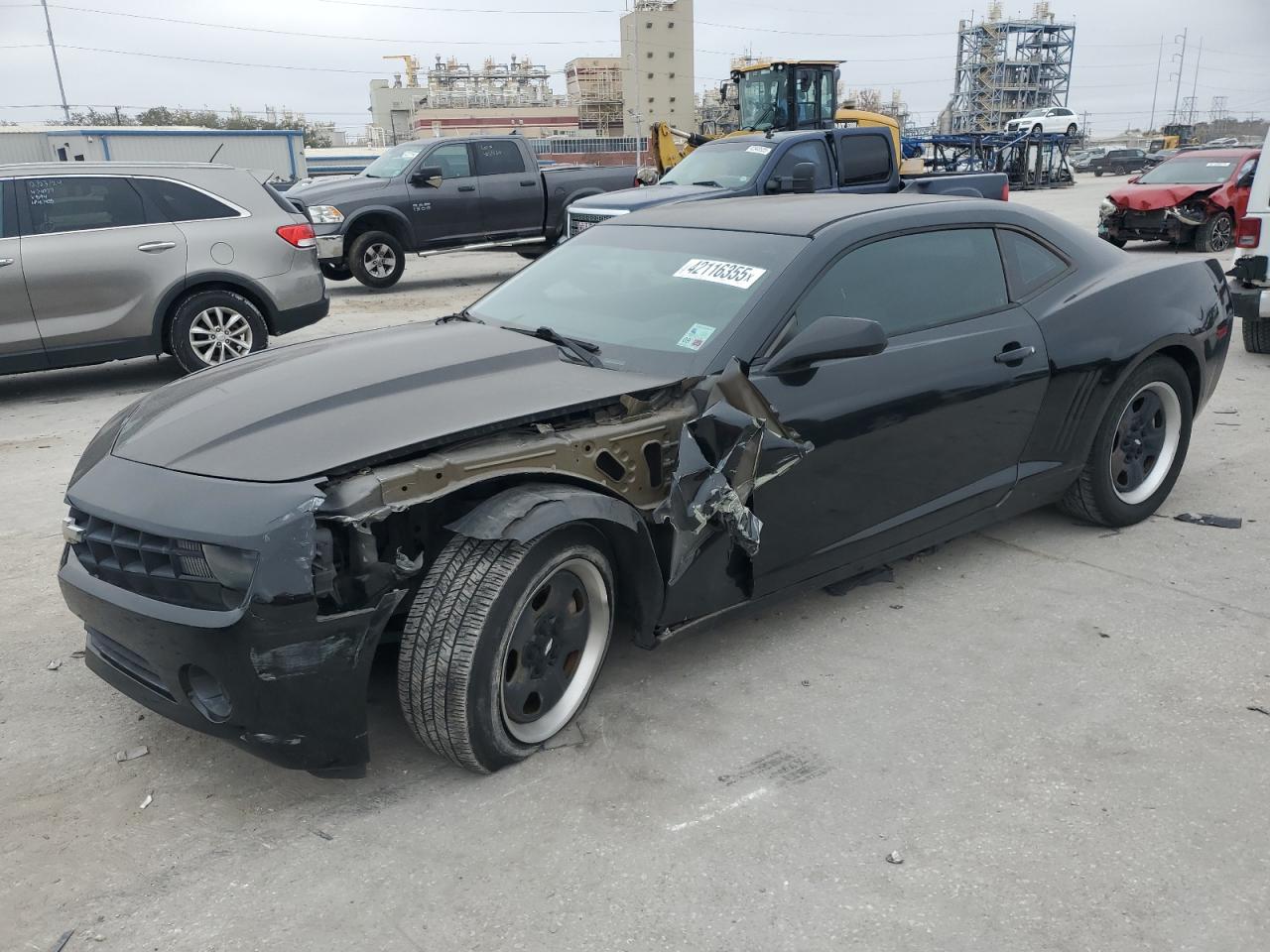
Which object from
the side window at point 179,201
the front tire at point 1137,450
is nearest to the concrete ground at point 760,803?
the front tire at point 1137,450

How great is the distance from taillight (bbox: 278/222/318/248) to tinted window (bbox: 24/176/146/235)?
106cm

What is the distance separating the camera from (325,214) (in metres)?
13.1

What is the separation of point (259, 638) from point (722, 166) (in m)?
10.6

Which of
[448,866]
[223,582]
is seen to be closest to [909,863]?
[448,866]

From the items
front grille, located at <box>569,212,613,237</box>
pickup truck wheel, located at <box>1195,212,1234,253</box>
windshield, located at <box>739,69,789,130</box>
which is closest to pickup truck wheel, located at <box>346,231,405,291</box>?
front grille, located at <box>569,212,613,237</box>

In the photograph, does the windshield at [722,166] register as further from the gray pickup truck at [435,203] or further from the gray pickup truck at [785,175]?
the gray pickup truck at [435,203]

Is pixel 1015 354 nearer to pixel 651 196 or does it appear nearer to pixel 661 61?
pixel 651 196

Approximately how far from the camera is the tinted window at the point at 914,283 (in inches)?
147

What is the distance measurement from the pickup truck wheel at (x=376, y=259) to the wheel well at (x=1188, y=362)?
35.1ft

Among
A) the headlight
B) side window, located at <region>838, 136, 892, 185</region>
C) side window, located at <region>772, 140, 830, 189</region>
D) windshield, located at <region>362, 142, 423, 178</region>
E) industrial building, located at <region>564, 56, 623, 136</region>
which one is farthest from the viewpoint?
industrial building, located at <region>564, 56, 623, 136</region>

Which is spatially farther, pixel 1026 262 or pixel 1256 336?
pixel 1256 336

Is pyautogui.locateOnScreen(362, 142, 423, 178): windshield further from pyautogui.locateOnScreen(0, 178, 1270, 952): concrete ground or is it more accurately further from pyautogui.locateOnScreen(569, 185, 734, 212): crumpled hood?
pyautogui.locateOnScreen(0, 178, 1270, 952): concrete ground

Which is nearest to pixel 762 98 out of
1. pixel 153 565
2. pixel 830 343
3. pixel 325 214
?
pixel 325 214

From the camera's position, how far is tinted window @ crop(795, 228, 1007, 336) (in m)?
3.75
